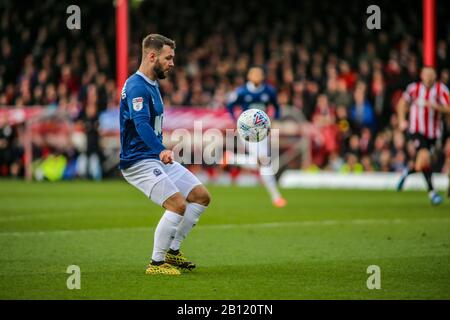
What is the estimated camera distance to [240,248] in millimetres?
9992

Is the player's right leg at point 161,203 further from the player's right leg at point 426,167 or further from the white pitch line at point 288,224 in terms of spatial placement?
the player's right leg at point 426,167

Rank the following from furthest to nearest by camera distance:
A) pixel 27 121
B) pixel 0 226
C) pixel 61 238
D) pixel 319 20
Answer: pixel 319 20
pixel 27 121
pixel 0 226
pixel 61 238

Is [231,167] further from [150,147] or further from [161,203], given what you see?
[150,147]

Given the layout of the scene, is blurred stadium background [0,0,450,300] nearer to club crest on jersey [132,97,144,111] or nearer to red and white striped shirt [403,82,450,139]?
red and white striped shirt [403,82,450,139]

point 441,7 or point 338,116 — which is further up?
point 441,7

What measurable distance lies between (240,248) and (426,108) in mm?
6504

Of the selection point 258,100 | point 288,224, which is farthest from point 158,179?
point 258,100

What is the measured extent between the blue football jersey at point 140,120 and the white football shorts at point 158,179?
70 millimetres

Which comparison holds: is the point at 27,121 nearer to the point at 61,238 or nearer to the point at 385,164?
the point at 385,164

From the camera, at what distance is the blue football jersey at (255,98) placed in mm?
15735

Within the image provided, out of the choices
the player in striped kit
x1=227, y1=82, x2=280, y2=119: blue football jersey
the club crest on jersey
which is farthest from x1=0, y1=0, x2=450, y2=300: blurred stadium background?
x1=227, y1=82, x2=280, y2=119: blue football jersey

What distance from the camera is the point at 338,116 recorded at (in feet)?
70.2
